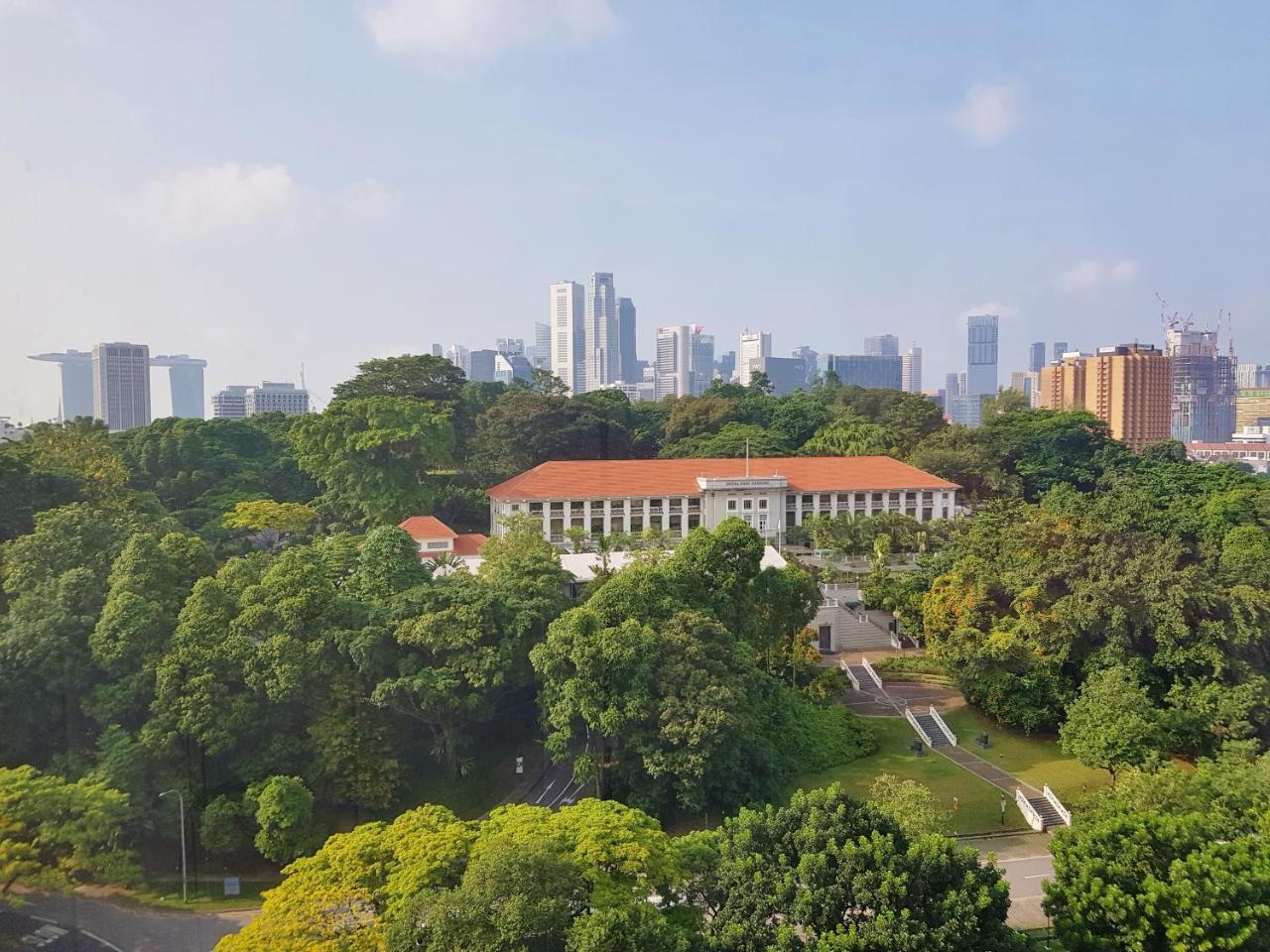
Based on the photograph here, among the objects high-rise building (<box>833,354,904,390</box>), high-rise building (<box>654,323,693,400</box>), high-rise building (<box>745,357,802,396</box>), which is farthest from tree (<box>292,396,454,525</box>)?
high-rise building (<box>833,354,904,390</box>)

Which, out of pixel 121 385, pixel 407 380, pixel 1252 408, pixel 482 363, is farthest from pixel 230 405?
pixel 1252 408

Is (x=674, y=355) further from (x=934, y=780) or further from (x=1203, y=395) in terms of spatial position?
(x=934, y=780)

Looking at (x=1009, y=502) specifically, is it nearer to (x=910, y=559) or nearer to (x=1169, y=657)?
(x=910, y=559)

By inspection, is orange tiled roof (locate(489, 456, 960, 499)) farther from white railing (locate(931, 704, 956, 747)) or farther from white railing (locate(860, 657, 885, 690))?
white railing (locate(931, 704, 956, 747))

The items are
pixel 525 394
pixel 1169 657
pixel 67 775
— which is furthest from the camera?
pixel 525 394

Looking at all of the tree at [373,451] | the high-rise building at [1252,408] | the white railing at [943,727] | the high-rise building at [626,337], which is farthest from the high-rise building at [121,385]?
the high-rise building at [1252,408]

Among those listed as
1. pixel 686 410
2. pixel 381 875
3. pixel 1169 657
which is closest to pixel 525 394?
pixel 686 410

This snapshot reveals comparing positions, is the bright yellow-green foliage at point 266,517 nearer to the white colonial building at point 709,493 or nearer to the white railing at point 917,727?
the white colonial building at point 709,493
